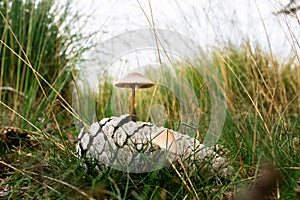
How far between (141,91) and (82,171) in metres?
1.20

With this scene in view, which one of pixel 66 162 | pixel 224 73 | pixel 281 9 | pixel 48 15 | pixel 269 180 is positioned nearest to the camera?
pixel 269 180

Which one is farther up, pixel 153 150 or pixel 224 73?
pixel 224 73

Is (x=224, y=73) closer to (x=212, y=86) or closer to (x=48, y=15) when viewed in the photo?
(x=212, y=86)

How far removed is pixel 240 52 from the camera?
10.7 feet

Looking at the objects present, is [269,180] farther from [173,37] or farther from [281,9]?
[173,37]

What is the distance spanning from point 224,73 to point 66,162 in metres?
1.80

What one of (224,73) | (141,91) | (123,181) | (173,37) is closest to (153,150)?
(123,181)

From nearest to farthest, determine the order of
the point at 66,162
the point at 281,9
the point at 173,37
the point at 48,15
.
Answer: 1. the point at 66,162
2. the point at 281,9
3. the point at 173,37
4. the point at 48,15

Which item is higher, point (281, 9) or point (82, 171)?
point (281, 9)

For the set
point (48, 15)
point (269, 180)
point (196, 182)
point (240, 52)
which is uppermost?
point (48, 15)

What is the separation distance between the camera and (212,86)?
6.74 ft

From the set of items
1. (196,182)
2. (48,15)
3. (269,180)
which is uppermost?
(48,15)

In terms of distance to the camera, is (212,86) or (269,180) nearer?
(269,180)

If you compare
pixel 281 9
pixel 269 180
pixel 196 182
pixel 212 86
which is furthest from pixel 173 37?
pixel 269 180
